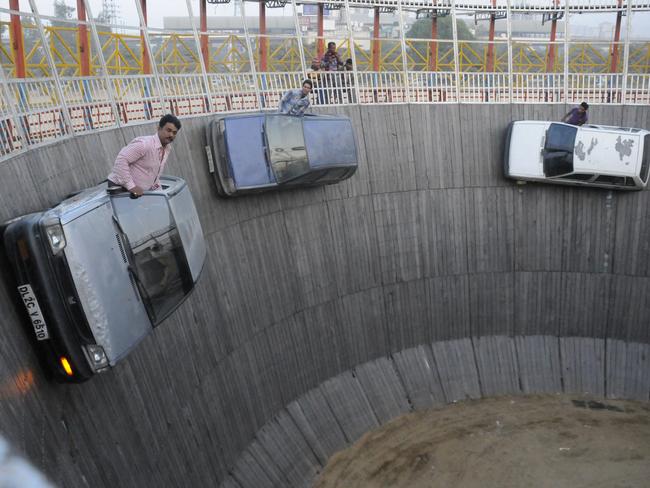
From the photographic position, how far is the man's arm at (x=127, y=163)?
6.41 meters

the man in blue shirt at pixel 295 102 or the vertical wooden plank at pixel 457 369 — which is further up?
the man in blue shirt at pixel 295 102

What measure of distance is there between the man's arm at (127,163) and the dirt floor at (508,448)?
6.79m

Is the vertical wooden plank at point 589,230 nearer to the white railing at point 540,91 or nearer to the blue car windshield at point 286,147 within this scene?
the white railing at point 540,91

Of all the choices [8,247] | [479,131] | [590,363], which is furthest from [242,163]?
[590,363]

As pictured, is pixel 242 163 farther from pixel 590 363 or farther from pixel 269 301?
pixel 590 363

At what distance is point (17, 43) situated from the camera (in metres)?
8.46

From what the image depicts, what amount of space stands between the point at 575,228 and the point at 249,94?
25.0 feet

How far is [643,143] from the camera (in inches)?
529

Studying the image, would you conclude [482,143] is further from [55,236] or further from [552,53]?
[55,236]

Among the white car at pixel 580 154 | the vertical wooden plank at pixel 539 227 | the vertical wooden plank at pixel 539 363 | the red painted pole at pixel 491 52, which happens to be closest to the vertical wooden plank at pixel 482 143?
the white car at pixel 580 154

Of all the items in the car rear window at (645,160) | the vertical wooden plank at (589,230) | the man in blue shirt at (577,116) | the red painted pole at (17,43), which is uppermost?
the red painted pole at (17,43)

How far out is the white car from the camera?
1346 cm

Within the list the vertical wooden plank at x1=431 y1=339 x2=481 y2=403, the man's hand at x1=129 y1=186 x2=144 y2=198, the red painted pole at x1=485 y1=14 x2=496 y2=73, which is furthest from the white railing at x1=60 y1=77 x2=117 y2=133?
the red painted pole at x1=485 y1=14 x2=496 y2=73

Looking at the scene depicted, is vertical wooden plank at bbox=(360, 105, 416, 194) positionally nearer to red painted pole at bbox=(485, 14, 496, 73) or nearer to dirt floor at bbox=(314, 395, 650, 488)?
dirt floor at bbox=(314, 395, 650, 488)
